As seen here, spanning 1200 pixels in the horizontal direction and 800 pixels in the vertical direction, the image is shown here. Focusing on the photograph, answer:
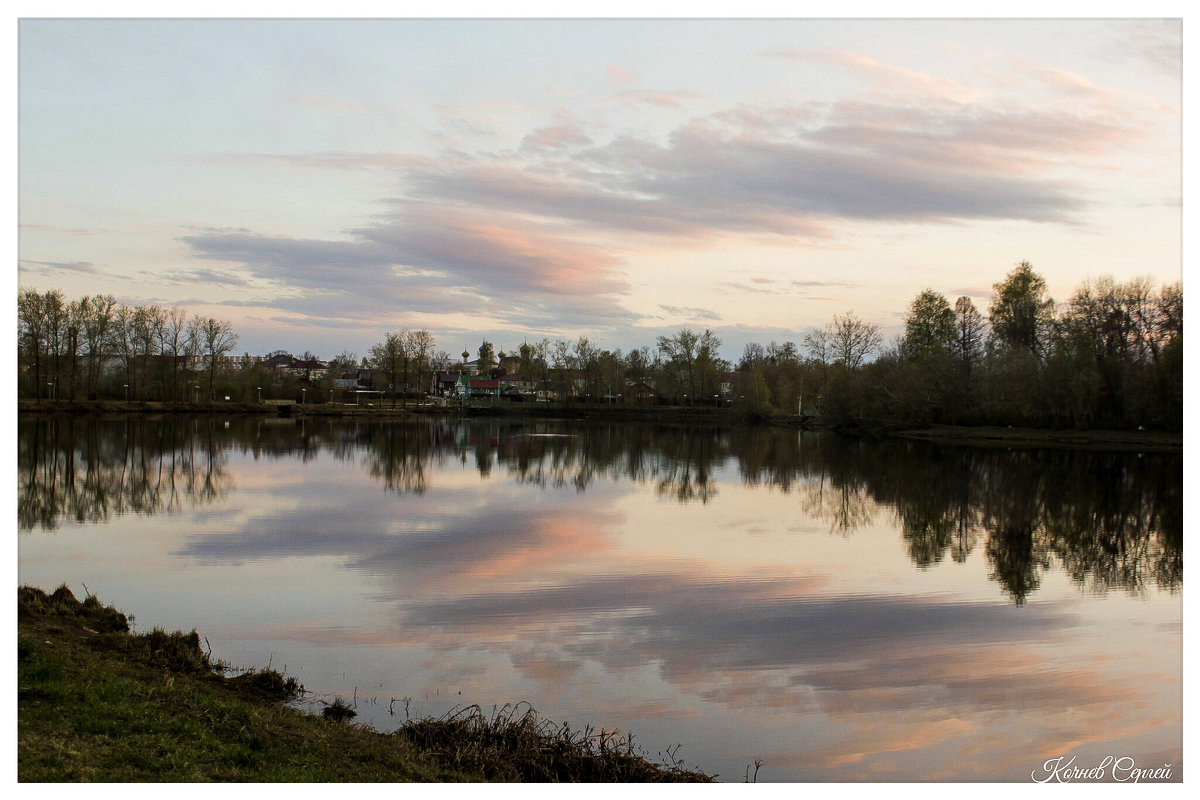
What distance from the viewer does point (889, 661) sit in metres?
10.6

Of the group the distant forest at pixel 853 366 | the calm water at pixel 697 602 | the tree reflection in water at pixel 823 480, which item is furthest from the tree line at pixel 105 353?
the calm water at pixel 697 602

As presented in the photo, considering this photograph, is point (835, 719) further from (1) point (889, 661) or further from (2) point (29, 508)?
(2) point (29, 508)

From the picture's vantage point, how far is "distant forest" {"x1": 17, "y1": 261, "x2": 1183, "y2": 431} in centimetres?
5809

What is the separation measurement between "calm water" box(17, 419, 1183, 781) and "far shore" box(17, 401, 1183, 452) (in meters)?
29.5

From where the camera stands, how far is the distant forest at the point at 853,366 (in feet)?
191

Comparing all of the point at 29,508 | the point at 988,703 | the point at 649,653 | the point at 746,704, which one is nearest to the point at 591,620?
the point at 649,653

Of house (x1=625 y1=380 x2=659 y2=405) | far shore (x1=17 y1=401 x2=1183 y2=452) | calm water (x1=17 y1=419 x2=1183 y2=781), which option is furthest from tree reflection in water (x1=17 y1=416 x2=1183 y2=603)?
house (x1=625 y1=380 x2=659 y2=405)

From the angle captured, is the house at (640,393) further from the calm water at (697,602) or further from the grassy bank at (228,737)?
the grassy bank at (228,737)

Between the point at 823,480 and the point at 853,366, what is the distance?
63.8 metres

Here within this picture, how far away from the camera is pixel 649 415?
109 m

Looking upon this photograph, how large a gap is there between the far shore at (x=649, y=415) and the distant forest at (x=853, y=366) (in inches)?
59.5
